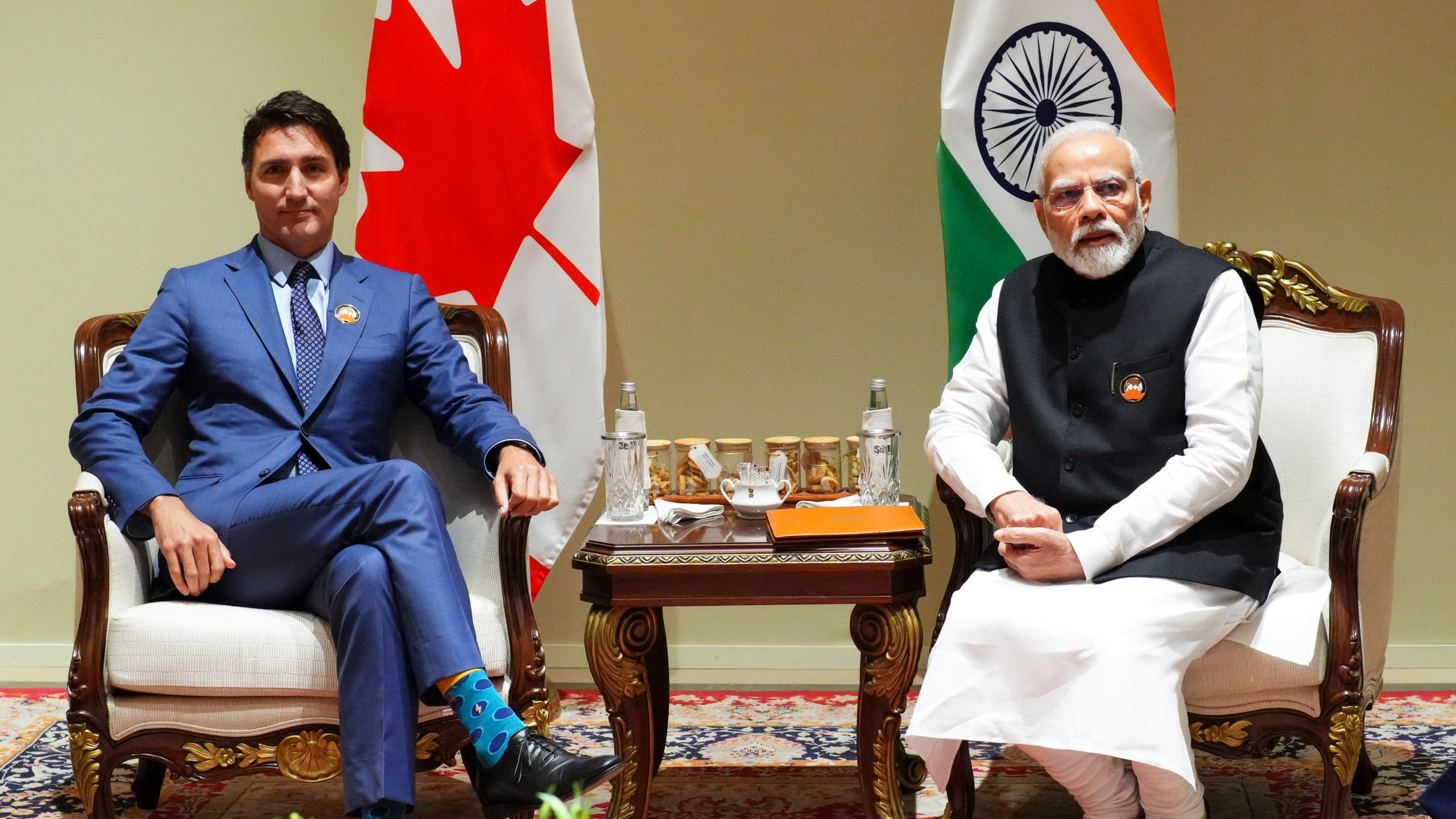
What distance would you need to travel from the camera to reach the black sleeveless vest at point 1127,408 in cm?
234

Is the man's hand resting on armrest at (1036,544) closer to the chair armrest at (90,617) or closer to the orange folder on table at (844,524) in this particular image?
the orange folder on table at (844,524)

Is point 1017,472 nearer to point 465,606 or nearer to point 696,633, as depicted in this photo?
point 465,606

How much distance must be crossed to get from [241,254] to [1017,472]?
1.75 meters

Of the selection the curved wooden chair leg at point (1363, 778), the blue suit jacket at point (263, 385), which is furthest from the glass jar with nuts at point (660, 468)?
the curved wooden chair leg at point (1363, 778)

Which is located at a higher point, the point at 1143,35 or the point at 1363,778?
the point at 1143,35

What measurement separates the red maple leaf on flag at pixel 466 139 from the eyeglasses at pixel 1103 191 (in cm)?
128

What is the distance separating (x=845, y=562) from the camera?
235 centimetres

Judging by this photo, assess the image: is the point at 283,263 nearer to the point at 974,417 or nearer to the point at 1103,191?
the point at 974,417

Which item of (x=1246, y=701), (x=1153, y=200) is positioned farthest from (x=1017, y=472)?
(x=1153, y=200)

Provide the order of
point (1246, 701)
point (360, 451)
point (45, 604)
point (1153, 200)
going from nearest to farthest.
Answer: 1. point (1246, 701)
2. point (360, 451)
3. point (1153, 200)
4. point (45, 604)

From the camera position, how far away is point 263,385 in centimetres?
263

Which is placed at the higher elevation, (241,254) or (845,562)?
(241,254)

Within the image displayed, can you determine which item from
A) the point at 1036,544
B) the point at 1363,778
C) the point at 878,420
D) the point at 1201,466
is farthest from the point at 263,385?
the point at 1363,778

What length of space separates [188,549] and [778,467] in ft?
3.98
